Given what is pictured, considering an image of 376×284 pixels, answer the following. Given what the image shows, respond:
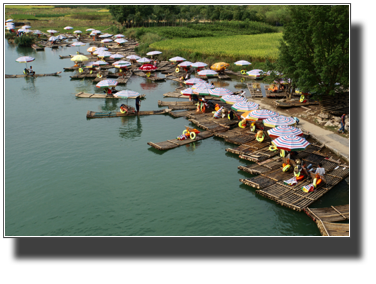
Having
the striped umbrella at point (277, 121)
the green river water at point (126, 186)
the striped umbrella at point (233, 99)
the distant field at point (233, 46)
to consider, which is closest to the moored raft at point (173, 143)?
the green river water at point (126, 186)

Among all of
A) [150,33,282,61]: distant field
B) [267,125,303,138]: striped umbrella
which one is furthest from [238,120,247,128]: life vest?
[150,33,282,61]: distant field

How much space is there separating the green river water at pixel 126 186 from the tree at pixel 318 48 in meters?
10.2

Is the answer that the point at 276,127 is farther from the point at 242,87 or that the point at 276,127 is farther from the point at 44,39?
the point at 44,39

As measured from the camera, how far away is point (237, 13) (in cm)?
10719

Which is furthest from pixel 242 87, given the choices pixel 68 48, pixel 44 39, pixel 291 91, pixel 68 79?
pixel 44 39

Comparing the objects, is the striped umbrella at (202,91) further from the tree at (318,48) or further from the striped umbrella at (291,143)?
the striped umbrella at (291,143)

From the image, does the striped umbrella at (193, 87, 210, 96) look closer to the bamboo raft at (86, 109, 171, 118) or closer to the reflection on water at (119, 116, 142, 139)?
the bamboo raft at (86, 109, 171, 118)

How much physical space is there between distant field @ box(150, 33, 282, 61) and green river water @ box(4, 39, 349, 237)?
26.7 metres

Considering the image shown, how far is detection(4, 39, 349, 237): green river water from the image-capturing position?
58.5ft

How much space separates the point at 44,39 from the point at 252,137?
81.2 meters

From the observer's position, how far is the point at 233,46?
64.7 metres

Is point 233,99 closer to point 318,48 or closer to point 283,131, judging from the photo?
point 318,48

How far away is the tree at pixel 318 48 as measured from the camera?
2800 cm

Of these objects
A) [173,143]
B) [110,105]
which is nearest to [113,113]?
[110,105]
